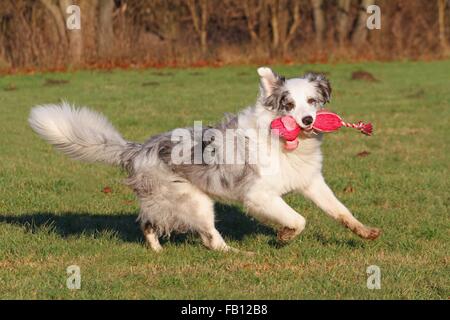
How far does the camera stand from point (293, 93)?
7.01 metres

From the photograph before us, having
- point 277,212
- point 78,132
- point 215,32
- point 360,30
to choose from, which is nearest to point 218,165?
point 277,212

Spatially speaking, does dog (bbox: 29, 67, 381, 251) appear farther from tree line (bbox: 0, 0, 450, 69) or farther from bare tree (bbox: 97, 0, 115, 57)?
bare tree (bbox: 97, 0, 115, 57)

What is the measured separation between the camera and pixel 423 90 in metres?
20.3

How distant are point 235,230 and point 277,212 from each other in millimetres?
1358

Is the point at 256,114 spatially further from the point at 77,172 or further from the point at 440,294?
the point at 77,172

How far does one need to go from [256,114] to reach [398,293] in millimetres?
2129

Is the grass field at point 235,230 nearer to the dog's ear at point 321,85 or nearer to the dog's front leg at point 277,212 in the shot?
the dog's front leg at point 277,212

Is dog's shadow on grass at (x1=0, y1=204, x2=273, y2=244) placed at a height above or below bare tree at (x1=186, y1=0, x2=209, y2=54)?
below

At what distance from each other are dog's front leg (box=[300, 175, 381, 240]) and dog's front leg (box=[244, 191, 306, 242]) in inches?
14.2

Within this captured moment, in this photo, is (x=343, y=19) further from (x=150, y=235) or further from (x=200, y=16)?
(x=150, y=235)

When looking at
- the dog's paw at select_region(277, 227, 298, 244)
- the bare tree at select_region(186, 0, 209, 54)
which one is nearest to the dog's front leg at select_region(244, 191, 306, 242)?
the dog's paw at select_region(277, 227, 298, 244)

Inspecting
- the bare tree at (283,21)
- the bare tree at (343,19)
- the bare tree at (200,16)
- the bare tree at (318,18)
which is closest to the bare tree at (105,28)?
the bare tree at (200,16)

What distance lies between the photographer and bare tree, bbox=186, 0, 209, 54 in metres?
28.7

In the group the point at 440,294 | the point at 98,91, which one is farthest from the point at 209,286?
the point at 98,91
